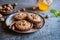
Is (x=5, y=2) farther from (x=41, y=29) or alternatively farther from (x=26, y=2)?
(x=41, y=29)

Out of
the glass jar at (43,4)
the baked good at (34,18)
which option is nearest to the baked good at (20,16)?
the baked good at (34,18)

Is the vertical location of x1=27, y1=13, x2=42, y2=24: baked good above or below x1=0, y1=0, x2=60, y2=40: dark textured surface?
above

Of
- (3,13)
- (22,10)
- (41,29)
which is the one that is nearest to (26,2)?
(22,10)

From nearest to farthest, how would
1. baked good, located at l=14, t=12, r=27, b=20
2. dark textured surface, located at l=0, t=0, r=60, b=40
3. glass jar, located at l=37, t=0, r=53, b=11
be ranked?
dark textured surface, located at l=0, t=0, r=60, b=40, baked good, located at l=14, t=12, r=27, b=20, glass jar, located at l=37, t=0, r=53, b=11

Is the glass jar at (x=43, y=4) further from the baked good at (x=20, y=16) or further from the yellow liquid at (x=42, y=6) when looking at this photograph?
the baked good at (x=20, y=16)

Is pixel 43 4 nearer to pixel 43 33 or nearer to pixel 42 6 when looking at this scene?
pixel 42 6

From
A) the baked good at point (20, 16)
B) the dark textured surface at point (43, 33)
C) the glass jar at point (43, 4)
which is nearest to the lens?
the dark textured surface at point (43, 33)

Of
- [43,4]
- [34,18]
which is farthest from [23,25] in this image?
[43,4]

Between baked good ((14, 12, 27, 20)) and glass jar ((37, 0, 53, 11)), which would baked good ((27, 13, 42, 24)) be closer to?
baked good ((14, 12, 27, 20))

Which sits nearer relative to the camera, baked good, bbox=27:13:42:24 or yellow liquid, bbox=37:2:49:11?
baked good, bbox=27:13:42:24

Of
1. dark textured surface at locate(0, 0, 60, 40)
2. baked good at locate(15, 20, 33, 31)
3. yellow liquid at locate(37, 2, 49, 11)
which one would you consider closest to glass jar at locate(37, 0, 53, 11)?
yellow liquid at locate(37, 2, 49, 11)
